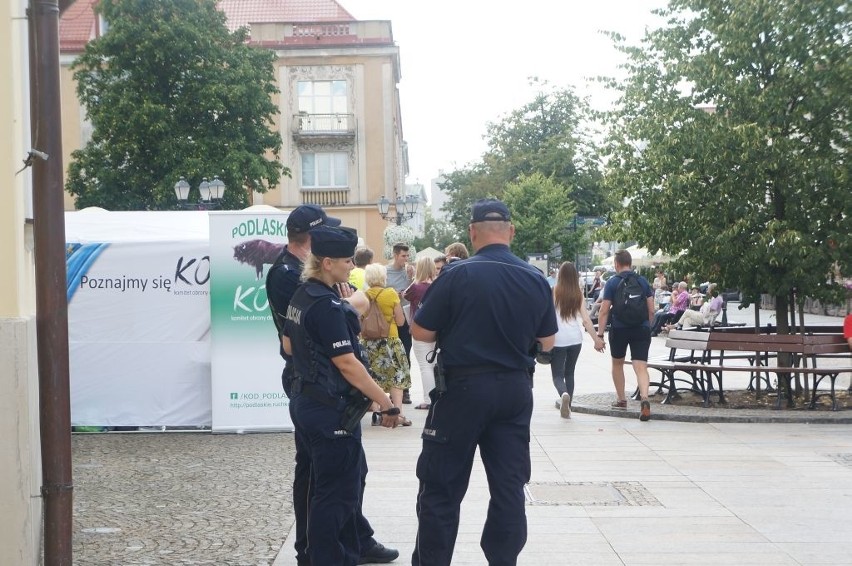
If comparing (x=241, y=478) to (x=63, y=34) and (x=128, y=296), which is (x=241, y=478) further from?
(x=63, y=34)

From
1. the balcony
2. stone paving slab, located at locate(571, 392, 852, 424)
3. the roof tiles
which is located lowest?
stone paving slab, located at locate(571, 392, 852, 424)

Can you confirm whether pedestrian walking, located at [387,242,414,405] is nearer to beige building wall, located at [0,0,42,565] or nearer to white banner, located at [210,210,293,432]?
white banner, located at [210,210,293,432]

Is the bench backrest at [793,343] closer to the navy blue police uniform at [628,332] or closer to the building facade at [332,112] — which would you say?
the navy blue police uniform at [628,332]

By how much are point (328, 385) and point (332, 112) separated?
146 feet

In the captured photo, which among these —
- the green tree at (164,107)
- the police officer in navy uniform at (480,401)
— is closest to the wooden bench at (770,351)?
the police officer in navy uniform at (480,401)

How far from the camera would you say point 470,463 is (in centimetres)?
571

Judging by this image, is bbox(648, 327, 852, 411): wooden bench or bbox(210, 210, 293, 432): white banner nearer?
bbox(210, 210, 293, 432): white banner

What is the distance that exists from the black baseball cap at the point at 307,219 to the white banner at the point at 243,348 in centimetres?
556

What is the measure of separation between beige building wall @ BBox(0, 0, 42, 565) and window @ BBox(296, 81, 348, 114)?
43447 mm

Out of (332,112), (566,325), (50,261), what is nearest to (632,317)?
(566,325)

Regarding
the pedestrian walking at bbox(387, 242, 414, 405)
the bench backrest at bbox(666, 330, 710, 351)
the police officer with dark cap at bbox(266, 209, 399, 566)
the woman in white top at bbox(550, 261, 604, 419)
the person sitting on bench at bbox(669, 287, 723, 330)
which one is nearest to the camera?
the police officer with dark cap at bbox(266, 209, 399, 566)

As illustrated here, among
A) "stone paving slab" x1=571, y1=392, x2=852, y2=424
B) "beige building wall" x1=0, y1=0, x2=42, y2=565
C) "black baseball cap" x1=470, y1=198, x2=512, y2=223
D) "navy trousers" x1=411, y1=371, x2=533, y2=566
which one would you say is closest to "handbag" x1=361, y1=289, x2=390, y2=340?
"stone paving slab" x1=571, y1=392, x2=852, y2=424

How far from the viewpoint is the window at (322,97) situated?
49.1m

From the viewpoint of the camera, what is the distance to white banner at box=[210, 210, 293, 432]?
11930 mm
